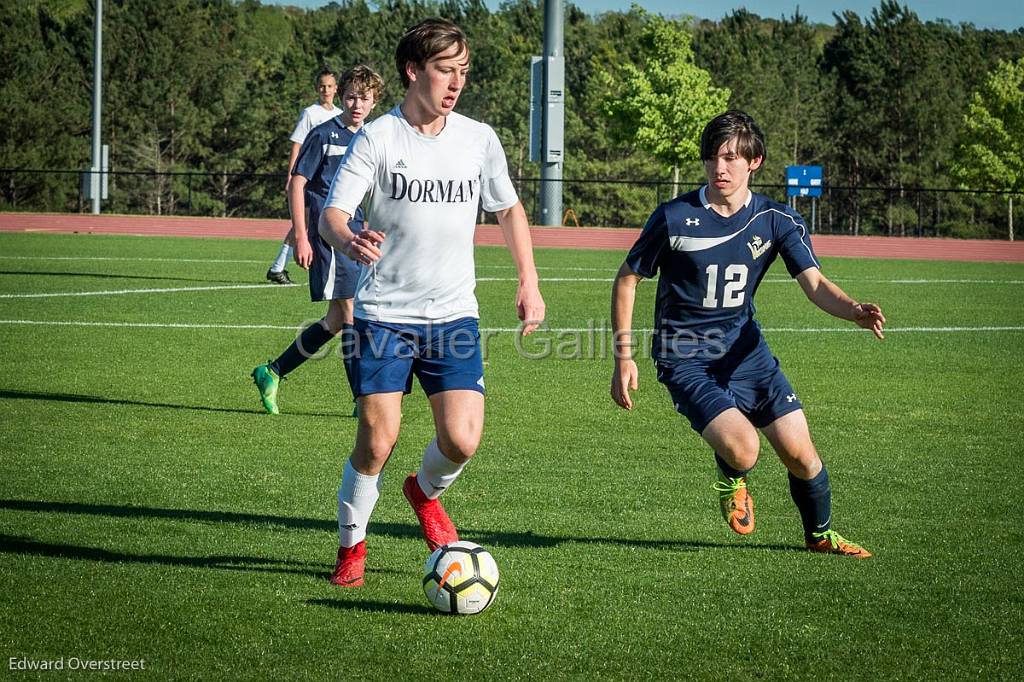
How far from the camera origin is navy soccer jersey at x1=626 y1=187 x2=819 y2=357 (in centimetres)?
540

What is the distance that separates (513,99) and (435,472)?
72.7 m

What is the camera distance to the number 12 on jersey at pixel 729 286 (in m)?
5.41

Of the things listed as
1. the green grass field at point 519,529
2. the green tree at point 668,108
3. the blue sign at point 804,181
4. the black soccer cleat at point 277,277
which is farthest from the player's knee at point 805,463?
the green tree at point 668,108

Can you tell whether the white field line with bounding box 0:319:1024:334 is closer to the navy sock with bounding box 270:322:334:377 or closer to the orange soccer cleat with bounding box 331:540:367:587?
the navy sock with bounding box 270:322:334:377

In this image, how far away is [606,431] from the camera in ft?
26.6

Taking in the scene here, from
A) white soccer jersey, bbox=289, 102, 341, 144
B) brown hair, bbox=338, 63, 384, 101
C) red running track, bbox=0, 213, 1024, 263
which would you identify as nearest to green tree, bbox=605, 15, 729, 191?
red running track, bbox=0, 213, 1024, 263

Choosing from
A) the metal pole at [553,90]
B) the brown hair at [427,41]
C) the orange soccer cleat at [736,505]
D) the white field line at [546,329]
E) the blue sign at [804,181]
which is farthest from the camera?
the blue sign at [804,181]

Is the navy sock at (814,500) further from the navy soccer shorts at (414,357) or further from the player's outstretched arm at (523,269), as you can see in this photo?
the navy soccer shorts at (414,357)

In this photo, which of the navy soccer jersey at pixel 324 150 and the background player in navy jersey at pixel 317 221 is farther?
the navy soccer jersey at pixel 324 150

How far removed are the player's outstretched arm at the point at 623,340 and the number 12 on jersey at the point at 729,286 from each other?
1.05 ft

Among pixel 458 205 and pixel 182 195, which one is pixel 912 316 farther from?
pixel 182 195

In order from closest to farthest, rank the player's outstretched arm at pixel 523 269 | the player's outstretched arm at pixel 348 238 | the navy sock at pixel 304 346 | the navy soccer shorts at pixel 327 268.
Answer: the player's outstretched arm at pixel 348 238
the player's outstretched arm at pixel 523 269
the navy soccer shorts at pixel 327 268
the navy sock at pixel 304 346

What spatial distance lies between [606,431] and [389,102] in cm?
6764

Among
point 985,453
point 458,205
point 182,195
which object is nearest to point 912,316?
point 985,453
